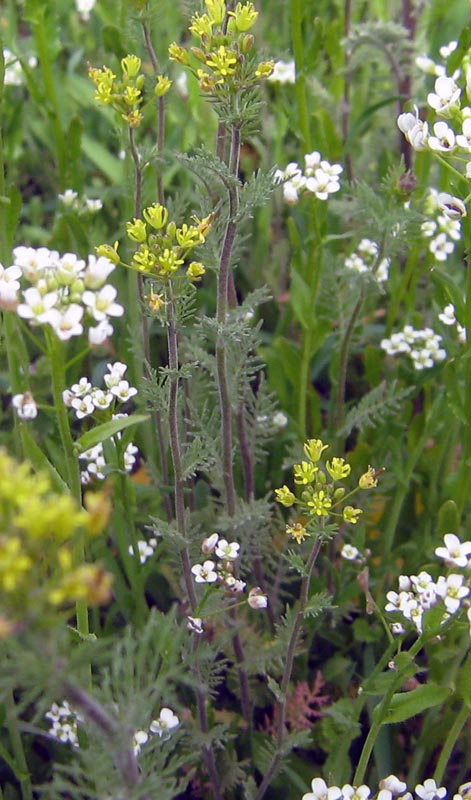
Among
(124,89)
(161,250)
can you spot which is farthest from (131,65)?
(161,250)

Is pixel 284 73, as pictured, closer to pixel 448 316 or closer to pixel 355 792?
pixel 448 316

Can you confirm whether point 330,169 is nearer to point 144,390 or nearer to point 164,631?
point 144,390

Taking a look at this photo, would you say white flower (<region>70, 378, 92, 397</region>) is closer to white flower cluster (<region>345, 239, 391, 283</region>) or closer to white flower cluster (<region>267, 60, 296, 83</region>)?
white flower cluster (<region>345, 239, 391, 283</region>)

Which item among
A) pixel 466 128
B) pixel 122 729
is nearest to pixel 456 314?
pixel 466 128

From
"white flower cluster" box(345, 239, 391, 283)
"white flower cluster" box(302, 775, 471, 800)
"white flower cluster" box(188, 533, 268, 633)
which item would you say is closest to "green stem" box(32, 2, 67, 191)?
"white flower cluster" box(345, 239, 391, 283)

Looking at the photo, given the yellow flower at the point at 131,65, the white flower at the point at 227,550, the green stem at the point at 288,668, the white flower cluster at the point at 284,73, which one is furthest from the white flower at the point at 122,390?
the white flower cluster at the point at 284,73

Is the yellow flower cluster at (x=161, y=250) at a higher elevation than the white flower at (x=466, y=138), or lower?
lower

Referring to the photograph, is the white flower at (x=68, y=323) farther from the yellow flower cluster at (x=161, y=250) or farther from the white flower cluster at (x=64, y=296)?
the yellow flower cluster at (x=161, y=250)
